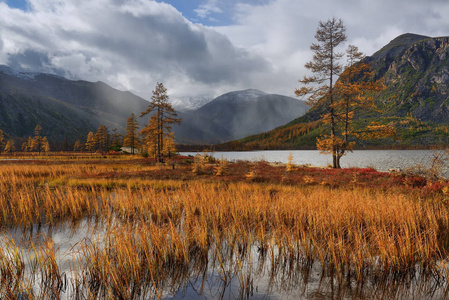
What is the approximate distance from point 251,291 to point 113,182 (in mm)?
15120

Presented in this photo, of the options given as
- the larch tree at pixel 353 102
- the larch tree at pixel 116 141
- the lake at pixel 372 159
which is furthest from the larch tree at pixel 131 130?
the larch tree at pixel 353 102

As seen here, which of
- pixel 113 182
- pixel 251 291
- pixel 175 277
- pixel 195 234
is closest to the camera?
pixel 251 291

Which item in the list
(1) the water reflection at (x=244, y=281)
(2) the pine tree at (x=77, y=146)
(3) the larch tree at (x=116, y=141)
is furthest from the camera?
(2) the pine tree at (x=77, y=146)

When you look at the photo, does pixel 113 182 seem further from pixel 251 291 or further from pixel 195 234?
pixel 251 291

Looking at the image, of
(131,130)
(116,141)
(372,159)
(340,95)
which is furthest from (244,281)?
(116,141)

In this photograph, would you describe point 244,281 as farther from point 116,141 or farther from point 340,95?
point 116,141

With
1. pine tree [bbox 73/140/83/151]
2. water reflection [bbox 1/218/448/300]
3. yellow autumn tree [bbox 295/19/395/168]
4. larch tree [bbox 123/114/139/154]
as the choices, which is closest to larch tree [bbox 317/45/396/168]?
yellow autumn tree [bbox 295/19/395/168]

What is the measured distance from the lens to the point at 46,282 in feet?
12.7

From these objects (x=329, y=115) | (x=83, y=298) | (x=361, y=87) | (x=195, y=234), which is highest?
(x=361, y=87)

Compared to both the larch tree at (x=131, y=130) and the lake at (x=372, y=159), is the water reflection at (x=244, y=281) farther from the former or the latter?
the larch tree at (x=131, y=130)

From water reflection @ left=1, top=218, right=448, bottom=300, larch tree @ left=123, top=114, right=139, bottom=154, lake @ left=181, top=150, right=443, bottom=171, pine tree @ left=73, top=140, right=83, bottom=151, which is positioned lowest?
water reflection @ left=1, top=218, right=448, bottom=300

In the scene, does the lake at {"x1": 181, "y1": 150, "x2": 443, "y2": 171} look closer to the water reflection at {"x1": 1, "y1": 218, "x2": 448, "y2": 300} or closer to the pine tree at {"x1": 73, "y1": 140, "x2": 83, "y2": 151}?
the water reflection at {"x1": 1, "y1": 218, "x2": 448, "y2": 300}

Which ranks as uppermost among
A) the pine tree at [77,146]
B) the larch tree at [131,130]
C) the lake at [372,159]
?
the larch tree at [131,130]

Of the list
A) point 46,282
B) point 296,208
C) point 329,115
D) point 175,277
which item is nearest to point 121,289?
point 175,277
